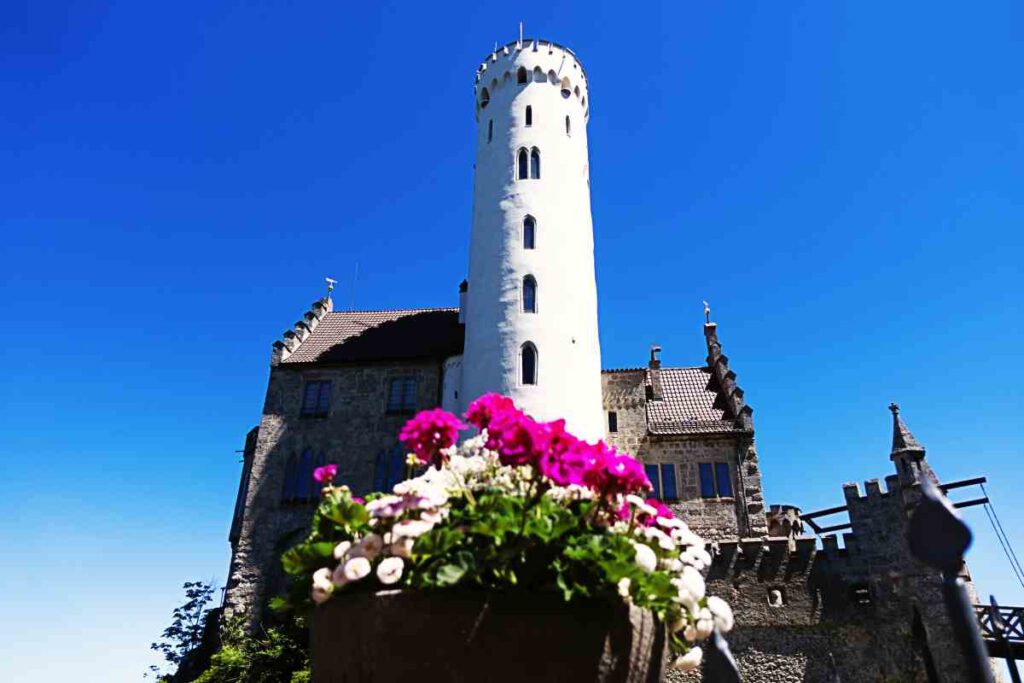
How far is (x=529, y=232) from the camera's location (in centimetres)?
2756

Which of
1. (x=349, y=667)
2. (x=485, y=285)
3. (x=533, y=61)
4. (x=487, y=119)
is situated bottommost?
(x=349, y=667)

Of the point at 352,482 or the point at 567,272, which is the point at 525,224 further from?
the point at 352,482

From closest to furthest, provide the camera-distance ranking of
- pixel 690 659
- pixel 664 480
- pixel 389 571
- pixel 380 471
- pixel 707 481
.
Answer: pixel 389 571
pixel 690 659
pixel 707 481
pixel 664 480
pixel 380 471

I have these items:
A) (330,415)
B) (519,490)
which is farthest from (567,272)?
(519,490)

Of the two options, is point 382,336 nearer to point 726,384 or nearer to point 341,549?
point 726,384

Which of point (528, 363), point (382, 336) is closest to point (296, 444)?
point (382, 336)

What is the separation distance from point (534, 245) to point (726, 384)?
37.9 ft

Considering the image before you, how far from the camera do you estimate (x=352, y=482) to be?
91.1 ft

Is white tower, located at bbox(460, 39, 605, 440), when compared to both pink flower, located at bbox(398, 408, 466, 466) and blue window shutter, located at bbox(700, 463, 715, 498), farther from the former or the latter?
pink flower, located at bbox(398, 408, 466, 466)

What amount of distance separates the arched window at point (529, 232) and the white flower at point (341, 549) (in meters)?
→ 23.9

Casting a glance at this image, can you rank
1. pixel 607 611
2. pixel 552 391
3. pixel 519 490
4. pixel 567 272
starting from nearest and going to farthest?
pixel 607 611
pixel 519 490
pixel 552 391
pixel 567 272

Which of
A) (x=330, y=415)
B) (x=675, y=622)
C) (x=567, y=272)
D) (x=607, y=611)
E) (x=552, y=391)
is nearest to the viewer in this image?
(x=607, y=611)

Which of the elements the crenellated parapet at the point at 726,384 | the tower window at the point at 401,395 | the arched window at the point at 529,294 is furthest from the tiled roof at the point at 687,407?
the tower window at the point at 401,395

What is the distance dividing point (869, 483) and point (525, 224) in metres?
17.6
